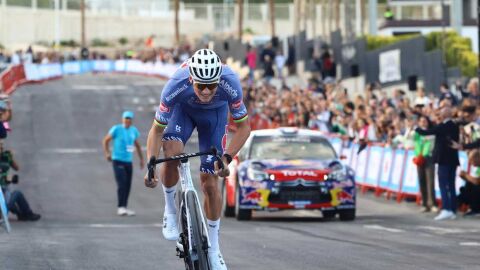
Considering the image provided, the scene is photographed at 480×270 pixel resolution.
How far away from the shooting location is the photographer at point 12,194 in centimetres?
2120

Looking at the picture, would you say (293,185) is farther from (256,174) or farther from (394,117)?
(394,117)

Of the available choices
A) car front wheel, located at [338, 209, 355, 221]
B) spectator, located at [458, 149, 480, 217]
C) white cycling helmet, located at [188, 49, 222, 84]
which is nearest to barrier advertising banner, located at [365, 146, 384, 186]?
spectator, located at [458, 149, 480, 217]

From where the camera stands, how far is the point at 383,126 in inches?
1109

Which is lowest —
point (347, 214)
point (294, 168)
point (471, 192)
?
point (347, 214)

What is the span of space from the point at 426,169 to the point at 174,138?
41.3 feet

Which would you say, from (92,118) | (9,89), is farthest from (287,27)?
(92,118)

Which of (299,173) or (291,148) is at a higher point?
(291,148)

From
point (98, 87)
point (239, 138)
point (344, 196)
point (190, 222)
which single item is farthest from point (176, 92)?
point (98, 87)

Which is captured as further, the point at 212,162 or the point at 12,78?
the point at 12,78

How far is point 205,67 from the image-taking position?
11.2 meters

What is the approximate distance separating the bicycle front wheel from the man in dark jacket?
1137 cm

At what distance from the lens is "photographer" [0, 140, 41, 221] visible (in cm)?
2120

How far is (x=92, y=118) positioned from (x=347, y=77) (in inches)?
380

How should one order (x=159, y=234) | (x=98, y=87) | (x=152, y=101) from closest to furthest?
(x=159, y=234)
(x=152, y=101)
(x=98, y=87)
